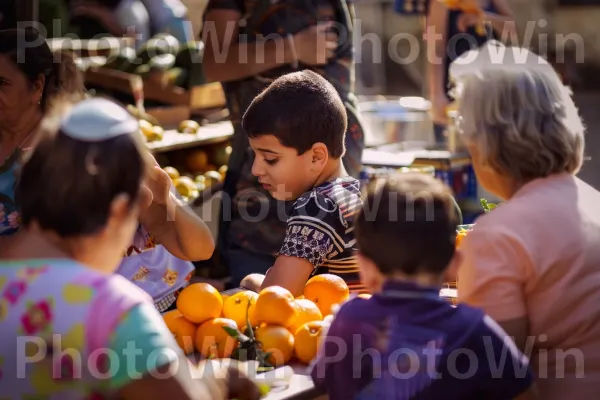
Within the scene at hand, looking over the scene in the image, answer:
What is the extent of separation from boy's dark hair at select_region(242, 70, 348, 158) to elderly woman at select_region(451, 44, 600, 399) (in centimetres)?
68

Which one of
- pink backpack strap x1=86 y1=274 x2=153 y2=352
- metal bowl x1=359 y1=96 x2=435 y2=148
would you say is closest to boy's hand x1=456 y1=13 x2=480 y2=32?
metal bowl x1=359 y1=96 x2=435 y2=148

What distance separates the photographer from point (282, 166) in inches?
112

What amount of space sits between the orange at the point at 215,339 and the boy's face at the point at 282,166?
0.60 m

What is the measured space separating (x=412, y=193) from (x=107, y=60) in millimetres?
4069

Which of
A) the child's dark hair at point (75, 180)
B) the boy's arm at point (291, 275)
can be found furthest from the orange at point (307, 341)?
the child's dark hair at point (75, 180)

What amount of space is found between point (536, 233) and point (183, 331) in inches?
34.2

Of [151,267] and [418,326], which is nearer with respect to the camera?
[418,326]

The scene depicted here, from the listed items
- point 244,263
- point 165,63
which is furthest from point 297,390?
point 165,63

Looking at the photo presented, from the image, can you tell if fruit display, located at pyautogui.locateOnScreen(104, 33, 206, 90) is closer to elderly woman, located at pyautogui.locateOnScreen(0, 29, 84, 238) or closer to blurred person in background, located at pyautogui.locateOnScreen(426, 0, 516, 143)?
blurred person in background, located at pyautogui.locateOnScreen(426, 0, 516, 143)

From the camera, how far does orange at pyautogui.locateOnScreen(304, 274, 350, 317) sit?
8.20ft

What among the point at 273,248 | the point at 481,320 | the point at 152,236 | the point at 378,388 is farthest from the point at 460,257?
the point at 273,248

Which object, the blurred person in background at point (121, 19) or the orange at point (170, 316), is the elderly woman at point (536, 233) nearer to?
the orange at point (170, 316)

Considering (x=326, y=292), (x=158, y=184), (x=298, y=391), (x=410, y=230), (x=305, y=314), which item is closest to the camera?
(x=410, y=230)

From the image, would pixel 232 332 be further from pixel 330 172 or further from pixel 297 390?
pixel 330 172
